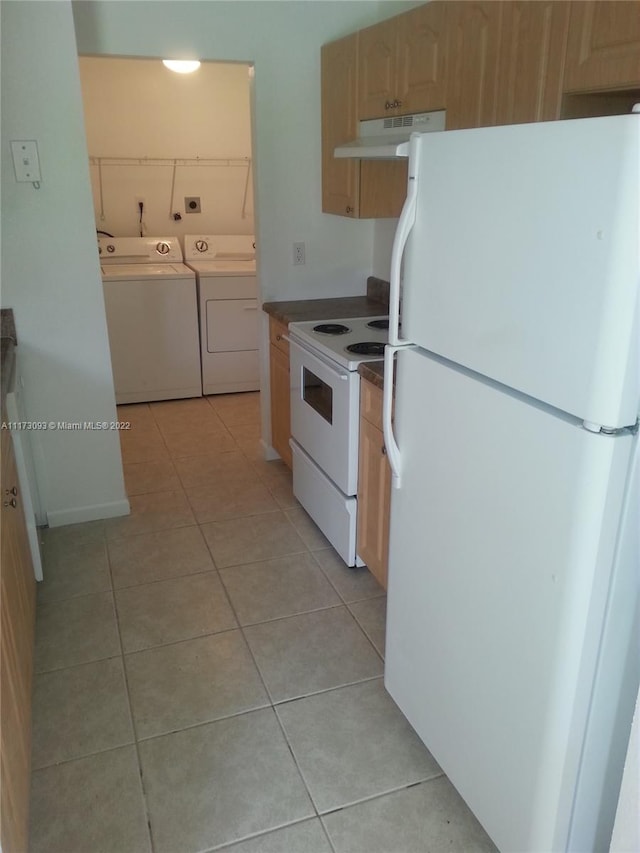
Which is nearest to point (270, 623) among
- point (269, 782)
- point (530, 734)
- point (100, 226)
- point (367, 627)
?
point (367, 627)

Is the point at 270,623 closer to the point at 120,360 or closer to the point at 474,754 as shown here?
the point at 474,754

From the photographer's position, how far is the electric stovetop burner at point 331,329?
9.27ft

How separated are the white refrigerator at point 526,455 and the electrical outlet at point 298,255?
1929 millimetres

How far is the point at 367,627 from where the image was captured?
234 centimetres

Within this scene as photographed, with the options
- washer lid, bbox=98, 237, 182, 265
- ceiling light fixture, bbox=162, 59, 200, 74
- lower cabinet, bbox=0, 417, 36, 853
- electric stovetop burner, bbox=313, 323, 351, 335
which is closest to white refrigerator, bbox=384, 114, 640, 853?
lower cabinet, bbox=0, 417, 36, 853

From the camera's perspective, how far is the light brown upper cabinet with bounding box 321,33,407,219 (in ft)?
9.23

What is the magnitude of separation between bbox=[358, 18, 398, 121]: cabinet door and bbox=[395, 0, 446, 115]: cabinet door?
49 mm

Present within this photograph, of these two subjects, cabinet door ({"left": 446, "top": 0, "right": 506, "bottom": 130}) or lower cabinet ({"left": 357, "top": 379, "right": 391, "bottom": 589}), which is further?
lower cabinet ({"left": 357, "top": 379, "right": 391, "bottom": 589})

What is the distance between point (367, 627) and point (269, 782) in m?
0.70

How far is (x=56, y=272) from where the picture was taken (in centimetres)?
271

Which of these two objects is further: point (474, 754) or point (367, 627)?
point (367, 627)

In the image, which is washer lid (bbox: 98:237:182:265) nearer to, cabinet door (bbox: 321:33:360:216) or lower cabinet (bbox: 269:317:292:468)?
lower cabinet (bbox: 269:317:292:468)

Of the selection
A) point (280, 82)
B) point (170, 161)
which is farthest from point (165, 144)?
point (280, 82)

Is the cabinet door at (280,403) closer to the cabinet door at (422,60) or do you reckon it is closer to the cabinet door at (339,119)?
the cabinet door at (339,119)
